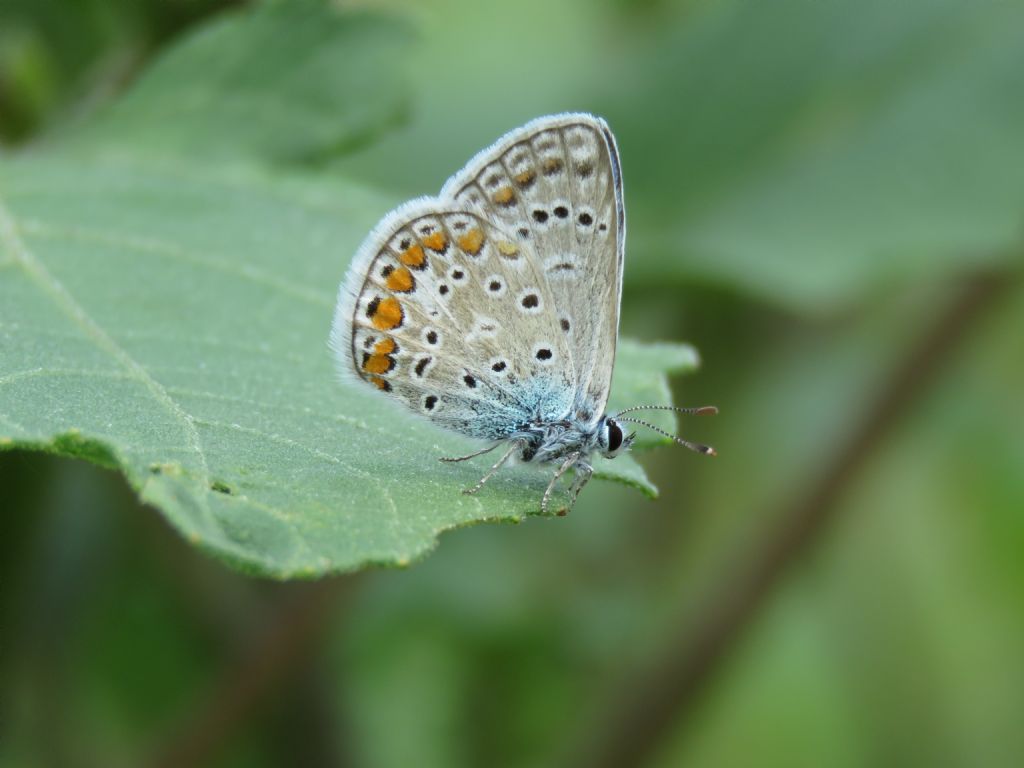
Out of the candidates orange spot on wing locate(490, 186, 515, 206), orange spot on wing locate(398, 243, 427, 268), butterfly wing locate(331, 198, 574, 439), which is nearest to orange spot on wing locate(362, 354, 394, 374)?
butterfly wing locate(331, 198, 574, 439)

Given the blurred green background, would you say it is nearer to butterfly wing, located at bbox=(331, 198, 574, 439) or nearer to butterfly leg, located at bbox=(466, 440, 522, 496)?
butterfly wing, located at bbox=(331, 198, 574, 439)

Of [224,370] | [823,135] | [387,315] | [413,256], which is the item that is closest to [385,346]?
[387,315]

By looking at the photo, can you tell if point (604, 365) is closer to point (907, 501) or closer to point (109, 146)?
point (109, 146)

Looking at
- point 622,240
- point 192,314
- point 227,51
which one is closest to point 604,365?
point 622,240

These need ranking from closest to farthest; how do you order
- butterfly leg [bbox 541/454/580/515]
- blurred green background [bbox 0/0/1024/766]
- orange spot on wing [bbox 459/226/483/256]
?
butterfly leg [bbox 541/454/580/515]
orange spot on wing [bbox 459/226/483/256]
blurred green background [bbox 0/0/1024/766]

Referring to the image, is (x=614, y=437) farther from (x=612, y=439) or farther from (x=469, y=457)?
(x=469, y=457)

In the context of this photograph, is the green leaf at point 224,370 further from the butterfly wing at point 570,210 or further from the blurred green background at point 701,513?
the blurred green background at point 701,513
